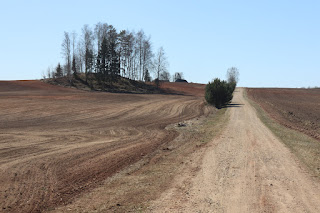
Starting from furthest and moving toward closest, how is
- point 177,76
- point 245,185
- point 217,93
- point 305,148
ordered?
point 177,76 < point 217,93 < point 305,148 < point 245,185

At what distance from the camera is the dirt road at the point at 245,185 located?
303 inches

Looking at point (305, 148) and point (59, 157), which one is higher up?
point (305, 148)

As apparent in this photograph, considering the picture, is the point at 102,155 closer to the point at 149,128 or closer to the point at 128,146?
the point at 128,146

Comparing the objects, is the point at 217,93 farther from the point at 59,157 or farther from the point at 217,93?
the point at 59,157

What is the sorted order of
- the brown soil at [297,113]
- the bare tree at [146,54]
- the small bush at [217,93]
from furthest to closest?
the bare tree at [146,54]
the small bush at [217,93]
the brown soil at [297,113]

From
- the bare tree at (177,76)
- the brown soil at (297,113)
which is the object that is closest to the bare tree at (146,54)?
the brown soil at (297,113)

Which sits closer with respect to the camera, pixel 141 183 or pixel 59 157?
pixel 141 183

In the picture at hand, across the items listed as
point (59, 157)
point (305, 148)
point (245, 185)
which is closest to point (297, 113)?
point (305, 148)

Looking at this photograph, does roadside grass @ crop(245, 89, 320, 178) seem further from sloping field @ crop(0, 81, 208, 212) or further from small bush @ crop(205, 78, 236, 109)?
small bush @ crop(205, 78, 236, 109)

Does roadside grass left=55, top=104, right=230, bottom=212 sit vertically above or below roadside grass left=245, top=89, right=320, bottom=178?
below

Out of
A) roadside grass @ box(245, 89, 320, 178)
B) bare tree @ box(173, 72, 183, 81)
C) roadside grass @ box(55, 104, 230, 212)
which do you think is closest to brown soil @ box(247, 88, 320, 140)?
roadside grass @ box(245, 89, 320, 178)

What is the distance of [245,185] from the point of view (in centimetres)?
933

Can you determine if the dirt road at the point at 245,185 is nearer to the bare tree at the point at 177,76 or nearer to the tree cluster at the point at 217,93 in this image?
the tree cluster at the point at 217,93

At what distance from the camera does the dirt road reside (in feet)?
25.2
